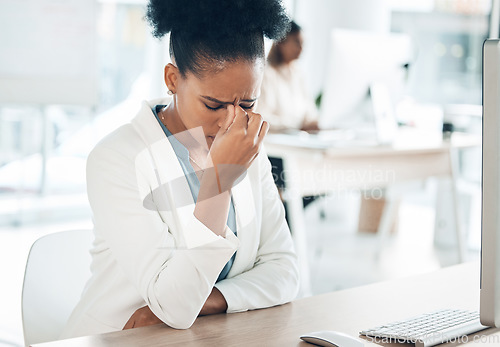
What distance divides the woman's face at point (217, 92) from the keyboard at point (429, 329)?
48 cm

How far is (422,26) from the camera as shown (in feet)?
17.4

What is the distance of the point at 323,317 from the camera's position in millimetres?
1081

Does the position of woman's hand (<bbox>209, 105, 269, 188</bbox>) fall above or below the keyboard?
above

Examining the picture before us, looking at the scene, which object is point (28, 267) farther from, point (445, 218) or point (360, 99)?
point (445, 218)

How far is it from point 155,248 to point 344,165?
6.16 feet

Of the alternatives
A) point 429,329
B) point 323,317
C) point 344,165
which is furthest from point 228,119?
point 344,165

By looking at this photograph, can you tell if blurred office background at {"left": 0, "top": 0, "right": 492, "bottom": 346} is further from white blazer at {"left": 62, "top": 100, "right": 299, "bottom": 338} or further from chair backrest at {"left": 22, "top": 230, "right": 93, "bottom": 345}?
white blazer at {"left": 62, "top": 100, "right": 299, "bottom": 338}

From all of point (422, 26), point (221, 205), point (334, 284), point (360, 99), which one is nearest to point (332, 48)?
point (360, 99)

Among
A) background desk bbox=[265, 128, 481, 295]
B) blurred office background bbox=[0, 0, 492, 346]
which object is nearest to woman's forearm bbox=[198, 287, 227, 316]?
background desk bbox=[265, 128, 481, 295]

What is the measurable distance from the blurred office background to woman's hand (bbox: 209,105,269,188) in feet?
7.04

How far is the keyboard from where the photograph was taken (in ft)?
3.17

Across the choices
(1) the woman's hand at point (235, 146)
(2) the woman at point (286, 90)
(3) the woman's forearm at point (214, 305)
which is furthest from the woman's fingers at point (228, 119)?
(2) the woman at point (286, 90)

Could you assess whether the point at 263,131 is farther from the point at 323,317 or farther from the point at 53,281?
the point at 53,281

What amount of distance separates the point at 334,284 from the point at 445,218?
4.06 feet
